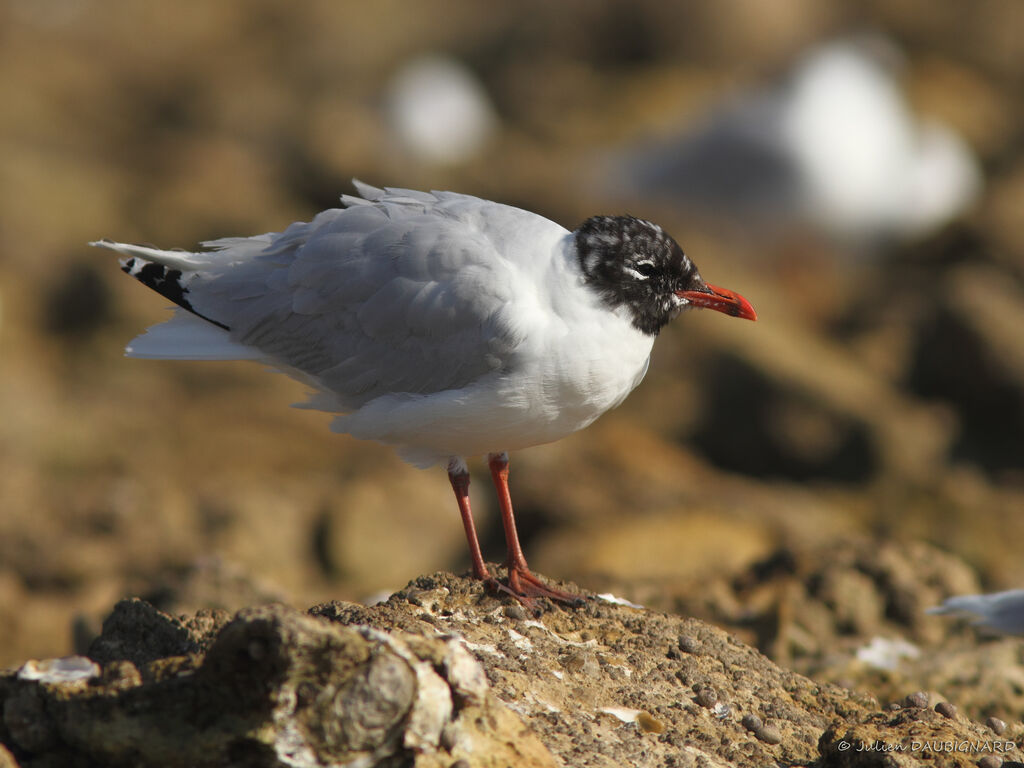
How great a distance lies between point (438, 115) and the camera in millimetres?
19391

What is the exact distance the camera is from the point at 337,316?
5.07 m

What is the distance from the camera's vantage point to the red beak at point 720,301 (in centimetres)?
507

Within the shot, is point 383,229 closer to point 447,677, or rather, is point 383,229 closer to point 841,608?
point 447,677

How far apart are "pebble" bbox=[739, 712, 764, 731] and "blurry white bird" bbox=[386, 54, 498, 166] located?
1476 cm

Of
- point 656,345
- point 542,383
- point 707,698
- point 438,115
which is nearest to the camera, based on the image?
point 707,698

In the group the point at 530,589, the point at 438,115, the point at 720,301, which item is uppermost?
the point at 438,115

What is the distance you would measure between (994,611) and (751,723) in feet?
5.53

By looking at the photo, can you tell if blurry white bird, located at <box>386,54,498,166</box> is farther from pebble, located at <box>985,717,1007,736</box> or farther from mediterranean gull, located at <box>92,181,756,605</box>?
pebble, located at <box>985,717,1007,736</box>

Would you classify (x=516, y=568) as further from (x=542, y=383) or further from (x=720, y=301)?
(x=720, y=301)

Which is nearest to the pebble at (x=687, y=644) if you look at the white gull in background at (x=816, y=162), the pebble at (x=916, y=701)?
the pebble at (x=916, y=701)

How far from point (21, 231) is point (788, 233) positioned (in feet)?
29.4

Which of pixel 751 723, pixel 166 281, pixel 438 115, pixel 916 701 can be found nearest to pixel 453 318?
pixel 166 281

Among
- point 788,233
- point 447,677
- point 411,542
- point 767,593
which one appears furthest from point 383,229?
point 788,233

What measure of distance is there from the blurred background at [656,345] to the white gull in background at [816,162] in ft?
0.13
